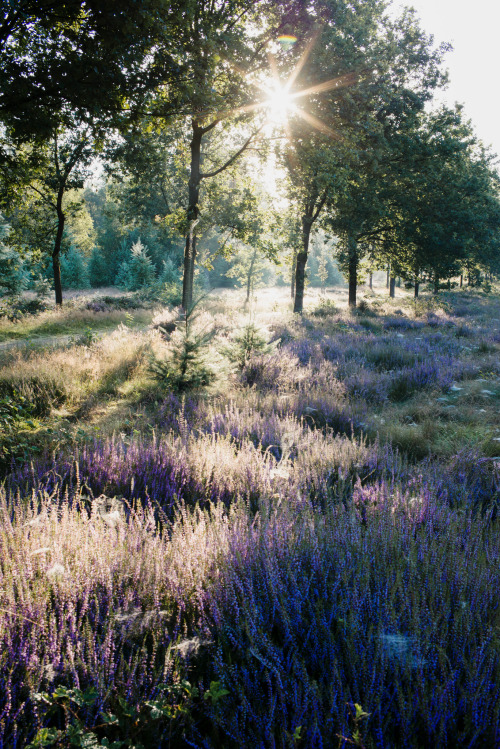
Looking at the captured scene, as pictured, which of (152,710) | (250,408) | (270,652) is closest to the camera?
(152,710)

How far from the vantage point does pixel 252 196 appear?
1736 centimetres

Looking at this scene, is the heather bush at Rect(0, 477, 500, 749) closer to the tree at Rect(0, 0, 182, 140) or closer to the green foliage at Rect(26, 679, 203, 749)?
the green foliage at Rect(26, 679, 203, 749)

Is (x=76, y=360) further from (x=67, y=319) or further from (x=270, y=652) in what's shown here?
(x=67, y=319)

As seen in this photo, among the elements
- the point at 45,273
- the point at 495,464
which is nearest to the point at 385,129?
the point at 495,464

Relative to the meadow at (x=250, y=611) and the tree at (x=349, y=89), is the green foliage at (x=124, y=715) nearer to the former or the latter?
the meadow at (x=250, y=611)

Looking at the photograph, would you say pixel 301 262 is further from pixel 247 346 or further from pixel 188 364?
pixel 188 364

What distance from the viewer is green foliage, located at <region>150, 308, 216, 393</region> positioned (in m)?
7.21

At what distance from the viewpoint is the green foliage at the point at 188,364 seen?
7207mm

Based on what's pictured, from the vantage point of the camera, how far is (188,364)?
7258 millimetres

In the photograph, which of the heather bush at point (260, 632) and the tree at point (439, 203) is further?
the tree at point (439, 203)

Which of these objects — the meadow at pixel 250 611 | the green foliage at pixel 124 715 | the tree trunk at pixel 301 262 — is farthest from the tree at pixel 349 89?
the green foliage at pixel 124 715

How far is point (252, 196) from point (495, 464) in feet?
53.3

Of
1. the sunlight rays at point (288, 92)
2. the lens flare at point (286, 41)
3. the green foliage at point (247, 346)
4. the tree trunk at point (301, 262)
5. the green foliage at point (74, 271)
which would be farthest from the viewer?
the green foliage at point (74, 271)

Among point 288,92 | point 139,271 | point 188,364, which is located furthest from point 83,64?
point 139,271
